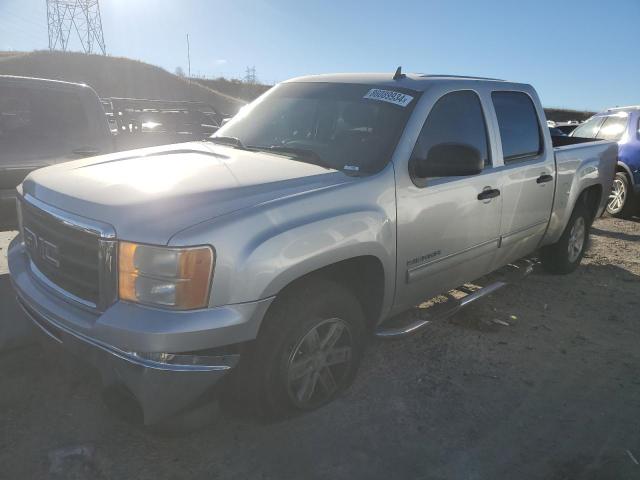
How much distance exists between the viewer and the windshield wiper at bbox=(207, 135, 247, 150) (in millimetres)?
3609

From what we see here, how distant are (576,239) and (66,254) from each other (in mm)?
5082

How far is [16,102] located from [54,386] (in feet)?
9.67

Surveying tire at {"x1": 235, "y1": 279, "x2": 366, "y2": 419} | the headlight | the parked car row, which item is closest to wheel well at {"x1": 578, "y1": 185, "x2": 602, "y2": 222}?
tire at {"x1": 235, "y1": 279, "x2": 366, "y2": 419}

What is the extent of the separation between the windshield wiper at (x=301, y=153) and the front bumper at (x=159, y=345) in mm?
1064

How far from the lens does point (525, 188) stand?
4.18m

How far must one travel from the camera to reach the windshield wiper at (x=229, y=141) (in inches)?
142

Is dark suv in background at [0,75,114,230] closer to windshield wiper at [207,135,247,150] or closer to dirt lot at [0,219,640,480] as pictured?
dirt lot at [0,219,640,480]

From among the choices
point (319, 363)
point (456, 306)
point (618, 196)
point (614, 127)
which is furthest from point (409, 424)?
point (614, 127)

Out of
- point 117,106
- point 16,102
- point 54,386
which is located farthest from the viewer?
point 117,106

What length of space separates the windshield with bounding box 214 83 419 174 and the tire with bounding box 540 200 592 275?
293 cm

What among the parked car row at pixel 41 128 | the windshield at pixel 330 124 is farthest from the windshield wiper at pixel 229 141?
the parked car row at pixel 41 128

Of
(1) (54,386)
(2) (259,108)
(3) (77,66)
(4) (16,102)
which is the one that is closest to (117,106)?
(4) (16,102)

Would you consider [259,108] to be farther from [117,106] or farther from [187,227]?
[117,106]

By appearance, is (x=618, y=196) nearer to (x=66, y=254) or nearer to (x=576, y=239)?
(x=576, y=239)
